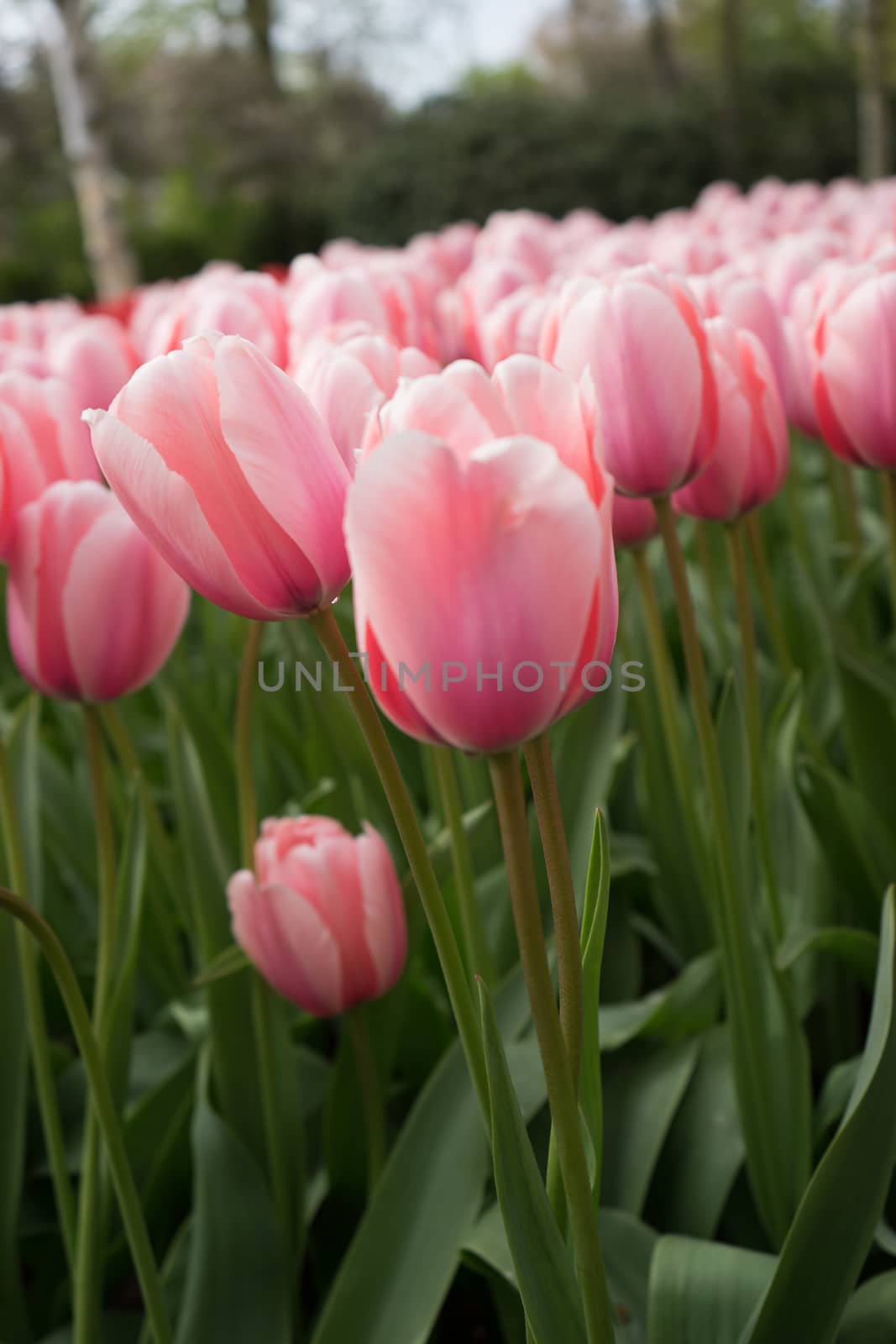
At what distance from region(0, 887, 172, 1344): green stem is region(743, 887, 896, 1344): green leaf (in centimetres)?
40

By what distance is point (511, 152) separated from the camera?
404 inches

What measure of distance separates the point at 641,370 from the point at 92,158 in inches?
304

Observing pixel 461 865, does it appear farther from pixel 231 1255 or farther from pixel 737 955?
pixel 231 1255

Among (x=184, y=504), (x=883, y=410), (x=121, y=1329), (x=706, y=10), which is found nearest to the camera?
(x=184, y=504)

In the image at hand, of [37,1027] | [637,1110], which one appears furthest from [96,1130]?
[637,1110]

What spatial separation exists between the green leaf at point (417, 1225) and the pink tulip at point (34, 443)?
1.83 feet

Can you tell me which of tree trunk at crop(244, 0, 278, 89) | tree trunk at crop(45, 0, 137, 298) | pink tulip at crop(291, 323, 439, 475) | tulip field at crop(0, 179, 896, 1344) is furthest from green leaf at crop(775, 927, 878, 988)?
tree trunk at crop(244, 0, 278, 89)

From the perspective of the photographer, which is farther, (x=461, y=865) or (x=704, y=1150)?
(x=704, y=1150)

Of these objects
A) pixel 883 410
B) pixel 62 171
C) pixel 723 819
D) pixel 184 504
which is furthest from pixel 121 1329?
pixel 62 171

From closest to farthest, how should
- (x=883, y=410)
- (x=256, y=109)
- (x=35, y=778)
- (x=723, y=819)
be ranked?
(x=723, y=819) < (x=883, y=410) < (x=35, y=778) < (x=256, y=109)

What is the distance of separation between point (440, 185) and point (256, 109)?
992 cm

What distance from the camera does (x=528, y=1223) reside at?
0.64m

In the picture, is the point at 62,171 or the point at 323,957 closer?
the point at 323,957

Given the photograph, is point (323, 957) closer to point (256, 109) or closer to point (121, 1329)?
point (121, 1329)
